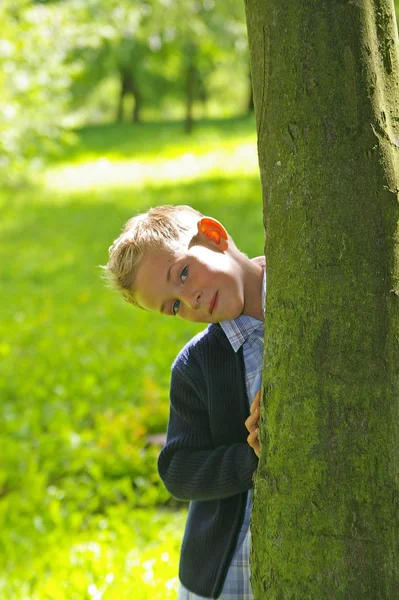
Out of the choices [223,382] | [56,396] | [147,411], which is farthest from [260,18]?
[56,396]

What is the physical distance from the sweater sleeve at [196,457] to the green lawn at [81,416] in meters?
1.04

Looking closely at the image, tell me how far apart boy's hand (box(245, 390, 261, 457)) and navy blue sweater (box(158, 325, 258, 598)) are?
8cm

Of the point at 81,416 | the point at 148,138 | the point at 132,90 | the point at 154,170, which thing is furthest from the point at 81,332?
the point at 132,90

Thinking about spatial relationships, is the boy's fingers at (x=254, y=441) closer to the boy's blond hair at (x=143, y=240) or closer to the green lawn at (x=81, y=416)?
the boy's blond hair at (x=143, y=240)

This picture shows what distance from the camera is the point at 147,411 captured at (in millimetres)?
5820

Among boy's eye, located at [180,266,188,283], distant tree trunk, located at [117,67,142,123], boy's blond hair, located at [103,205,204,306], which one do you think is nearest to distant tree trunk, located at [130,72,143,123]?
distant tree trunk, located at [117,67,142,123]

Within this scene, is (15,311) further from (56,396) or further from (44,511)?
(44,511)

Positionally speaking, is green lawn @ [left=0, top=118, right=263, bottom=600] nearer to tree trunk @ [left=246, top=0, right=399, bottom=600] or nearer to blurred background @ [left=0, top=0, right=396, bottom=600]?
blurred background @ [left=0, top=0, right=396, bottom=600]

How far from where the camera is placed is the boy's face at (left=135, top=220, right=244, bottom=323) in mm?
2215

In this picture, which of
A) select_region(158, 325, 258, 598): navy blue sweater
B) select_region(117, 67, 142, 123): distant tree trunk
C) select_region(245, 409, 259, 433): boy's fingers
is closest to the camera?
select_region(245, 409, 259, 433): boy's fingers

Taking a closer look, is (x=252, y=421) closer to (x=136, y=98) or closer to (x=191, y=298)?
(x=191, y=298)

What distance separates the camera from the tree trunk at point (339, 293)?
1.85m

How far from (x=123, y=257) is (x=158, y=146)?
21518 millimetres

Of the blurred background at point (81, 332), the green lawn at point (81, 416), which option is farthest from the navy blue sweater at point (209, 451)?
the blurred background at point (81, 332)
